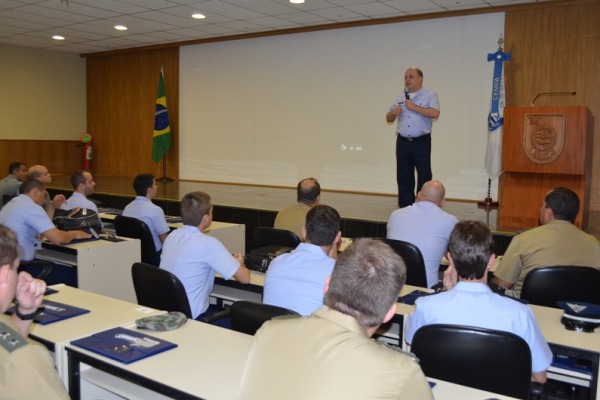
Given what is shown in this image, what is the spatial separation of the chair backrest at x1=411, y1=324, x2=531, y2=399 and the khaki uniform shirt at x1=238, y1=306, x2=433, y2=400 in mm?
740

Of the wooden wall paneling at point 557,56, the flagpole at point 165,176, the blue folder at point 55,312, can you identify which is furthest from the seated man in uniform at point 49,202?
the wooden wall paneling at point 557,56

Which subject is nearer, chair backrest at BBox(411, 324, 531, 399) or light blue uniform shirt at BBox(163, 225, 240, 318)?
chair backrest at BBox(411, 324, 531, 399)

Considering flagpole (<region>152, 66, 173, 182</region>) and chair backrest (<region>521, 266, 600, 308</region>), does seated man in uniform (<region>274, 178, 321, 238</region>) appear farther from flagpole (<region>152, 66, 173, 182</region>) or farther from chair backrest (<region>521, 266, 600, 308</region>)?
flagpole (<region>152, 66, 173, 182</region>)

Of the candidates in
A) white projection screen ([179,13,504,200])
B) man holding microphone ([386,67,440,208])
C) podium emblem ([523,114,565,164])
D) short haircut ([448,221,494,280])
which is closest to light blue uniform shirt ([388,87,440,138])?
man holding microphone ([386,67,440,208])

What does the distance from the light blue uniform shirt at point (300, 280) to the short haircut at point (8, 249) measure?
4.05 feet

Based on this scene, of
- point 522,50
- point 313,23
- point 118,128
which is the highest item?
point 313,23

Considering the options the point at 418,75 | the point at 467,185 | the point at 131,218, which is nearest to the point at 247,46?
the point at 467,185

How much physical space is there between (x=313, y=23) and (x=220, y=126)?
3.08m

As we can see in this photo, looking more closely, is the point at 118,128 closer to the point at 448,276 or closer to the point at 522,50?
the point at 522,50

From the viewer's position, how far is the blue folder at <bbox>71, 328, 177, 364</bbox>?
79.6 inches

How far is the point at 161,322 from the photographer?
2332 mm

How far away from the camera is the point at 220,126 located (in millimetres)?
11688

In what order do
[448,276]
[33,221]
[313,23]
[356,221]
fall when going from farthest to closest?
1. [313,23]
2. [356,221]
3. [33,221]
4. [448,276]

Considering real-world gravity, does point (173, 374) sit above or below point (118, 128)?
below
